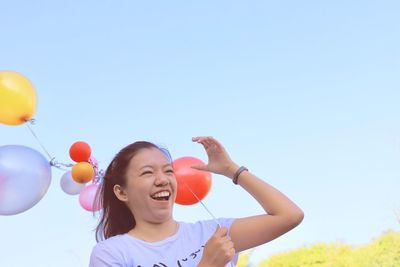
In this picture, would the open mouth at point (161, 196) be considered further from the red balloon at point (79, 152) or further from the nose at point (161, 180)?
the red balloon at point (79, 152)

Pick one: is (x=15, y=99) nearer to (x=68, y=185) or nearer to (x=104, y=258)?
(x=68, y=185)

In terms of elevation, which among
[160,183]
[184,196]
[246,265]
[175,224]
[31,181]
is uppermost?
[160,183]

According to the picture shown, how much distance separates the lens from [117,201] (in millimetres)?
2105

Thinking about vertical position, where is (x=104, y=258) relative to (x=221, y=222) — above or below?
below

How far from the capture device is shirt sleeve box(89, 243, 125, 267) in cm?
179

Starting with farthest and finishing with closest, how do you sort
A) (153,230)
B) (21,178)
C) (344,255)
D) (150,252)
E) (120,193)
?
(344,255) < (21,178) < (120,193) < (153,230) < (150,252)

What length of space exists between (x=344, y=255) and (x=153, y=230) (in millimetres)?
13570

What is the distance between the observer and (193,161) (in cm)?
386

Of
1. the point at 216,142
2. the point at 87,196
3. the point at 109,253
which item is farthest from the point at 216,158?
the point at 87,196

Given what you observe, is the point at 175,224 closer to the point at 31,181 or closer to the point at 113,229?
the point at 113,229

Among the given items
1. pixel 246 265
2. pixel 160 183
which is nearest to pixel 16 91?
pixel 160 183

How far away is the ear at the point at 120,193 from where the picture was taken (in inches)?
80.3

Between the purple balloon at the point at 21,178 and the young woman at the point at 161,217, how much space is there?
223 centimetres

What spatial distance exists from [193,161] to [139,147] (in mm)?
1794
